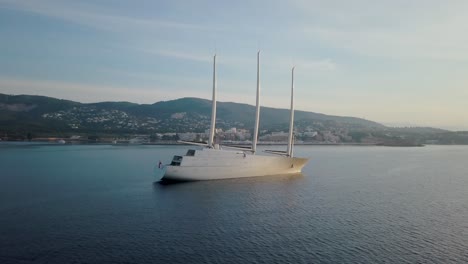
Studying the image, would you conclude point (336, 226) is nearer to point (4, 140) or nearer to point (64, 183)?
point (64, 183)

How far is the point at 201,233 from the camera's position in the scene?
2195 centimetres

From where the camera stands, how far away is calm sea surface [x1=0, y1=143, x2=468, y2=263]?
18.6 meters

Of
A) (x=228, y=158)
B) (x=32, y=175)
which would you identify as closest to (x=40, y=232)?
(x=228, y=158)

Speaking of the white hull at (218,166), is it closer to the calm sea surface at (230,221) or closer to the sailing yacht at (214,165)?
the sailing yacht at (214,165)

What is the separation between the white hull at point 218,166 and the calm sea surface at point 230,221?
1.40 m

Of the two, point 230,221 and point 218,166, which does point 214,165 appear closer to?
point 218,166

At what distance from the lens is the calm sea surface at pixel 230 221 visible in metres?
18.6

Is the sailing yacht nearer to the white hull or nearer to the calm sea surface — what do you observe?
the white hull

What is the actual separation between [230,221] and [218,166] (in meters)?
16.4

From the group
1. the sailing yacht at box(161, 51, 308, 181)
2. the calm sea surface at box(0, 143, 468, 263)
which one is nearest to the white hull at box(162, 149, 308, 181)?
the sailing yacht at box(161, 51, 308, 181)

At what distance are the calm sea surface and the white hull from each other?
140 cm

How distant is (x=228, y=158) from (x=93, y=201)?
1532cm

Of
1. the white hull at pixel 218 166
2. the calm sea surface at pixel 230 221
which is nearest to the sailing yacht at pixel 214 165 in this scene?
the white hull at pixel 218 166

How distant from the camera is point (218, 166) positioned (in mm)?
40875
